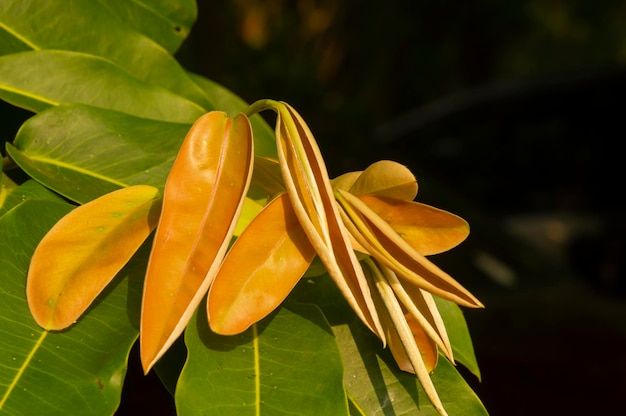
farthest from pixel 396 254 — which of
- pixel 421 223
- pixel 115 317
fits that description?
pixel 115 317

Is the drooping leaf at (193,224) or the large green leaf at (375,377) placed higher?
the drooping leaf at (193,224)

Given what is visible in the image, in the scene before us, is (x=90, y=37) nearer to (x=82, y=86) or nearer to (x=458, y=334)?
(x=82, y=86)

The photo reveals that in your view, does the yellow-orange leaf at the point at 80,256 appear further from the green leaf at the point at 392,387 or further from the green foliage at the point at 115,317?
the green leaf at the point at 392,387

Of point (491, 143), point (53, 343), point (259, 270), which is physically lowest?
point (491, 143)

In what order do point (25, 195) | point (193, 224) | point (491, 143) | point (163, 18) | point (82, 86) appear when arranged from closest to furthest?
point (193, 224), point (25, 195), point (82, 86), point (163, 18), point (491, 143)

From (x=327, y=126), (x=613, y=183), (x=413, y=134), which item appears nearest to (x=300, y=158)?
(x=327, y=126)

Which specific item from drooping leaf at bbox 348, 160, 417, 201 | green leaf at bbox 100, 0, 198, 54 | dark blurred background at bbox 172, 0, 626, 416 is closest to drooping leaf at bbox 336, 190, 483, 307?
drooping leaf at bbox 348, 160, 417, 201

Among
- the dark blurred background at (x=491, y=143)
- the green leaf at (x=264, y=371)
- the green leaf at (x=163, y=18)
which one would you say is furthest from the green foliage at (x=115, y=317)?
the dark blurred background at (x=491, y=143)
